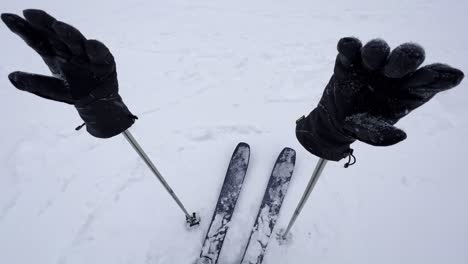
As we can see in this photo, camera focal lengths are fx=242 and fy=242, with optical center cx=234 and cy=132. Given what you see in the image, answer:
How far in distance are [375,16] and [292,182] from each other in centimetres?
530

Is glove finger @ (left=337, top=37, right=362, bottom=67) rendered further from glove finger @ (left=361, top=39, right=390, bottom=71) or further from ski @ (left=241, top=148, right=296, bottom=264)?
ski @ (left=241, top=148, right=296, bottom=264)

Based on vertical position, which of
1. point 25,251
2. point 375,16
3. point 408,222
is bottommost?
point 25,251

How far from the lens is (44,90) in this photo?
59.2 inches

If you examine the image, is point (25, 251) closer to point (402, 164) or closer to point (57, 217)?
point (57, 217)

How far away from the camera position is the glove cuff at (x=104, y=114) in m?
1.65

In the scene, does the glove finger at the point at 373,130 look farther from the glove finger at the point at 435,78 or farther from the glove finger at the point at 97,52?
the glove finger at the point at 97,52

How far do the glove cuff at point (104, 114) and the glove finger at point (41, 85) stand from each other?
0.35 feet

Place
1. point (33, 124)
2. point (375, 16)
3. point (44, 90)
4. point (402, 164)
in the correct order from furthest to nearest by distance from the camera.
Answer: point (375, 16) → point (33, 124) → point (402, 164) → point (44, 90)

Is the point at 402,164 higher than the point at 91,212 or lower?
higher

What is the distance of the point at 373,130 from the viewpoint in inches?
50.8

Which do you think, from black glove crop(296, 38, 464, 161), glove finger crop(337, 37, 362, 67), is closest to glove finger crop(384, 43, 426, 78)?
black glove crop(296, 38, 464, 161)

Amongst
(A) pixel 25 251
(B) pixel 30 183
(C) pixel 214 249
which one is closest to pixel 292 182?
(C) pixel 214 249

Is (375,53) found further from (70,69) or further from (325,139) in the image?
(70,69)

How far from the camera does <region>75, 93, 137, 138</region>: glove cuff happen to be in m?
1.65
